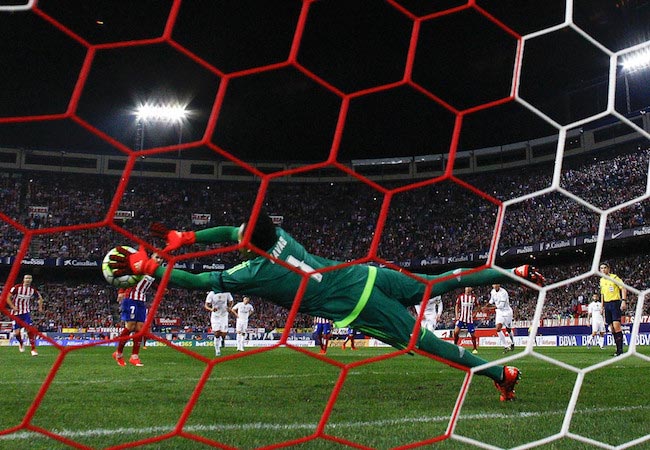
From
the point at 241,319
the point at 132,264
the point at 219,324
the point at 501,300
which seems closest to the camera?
the point at 132,264

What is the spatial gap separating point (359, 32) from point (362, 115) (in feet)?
18.2

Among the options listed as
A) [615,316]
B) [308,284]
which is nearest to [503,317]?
[615,316]

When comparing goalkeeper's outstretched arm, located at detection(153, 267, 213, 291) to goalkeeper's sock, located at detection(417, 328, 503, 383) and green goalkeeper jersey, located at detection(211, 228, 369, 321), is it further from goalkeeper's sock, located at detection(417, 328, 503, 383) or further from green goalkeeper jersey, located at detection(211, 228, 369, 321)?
goalkeeper's sock, located at detection(417, 328, 503, 383)

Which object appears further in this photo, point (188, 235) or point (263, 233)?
point (263, 233)

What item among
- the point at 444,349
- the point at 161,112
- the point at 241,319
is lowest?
the point at 241,319

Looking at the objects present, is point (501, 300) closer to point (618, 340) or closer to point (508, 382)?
point (618, 340)

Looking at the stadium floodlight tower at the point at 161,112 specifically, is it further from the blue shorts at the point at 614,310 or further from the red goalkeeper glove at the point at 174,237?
the red goalkeeper glove at the point at 174,237

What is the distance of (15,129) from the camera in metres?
28.6

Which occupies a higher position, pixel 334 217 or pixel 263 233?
pixel 334 217

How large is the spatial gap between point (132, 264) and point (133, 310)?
6.57 m

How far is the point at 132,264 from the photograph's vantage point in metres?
2.87

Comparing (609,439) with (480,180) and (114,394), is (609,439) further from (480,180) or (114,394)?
(480,180)

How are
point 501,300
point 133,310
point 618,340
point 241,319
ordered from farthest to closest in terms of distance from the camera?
point 241,319, point 501,300, point 618,340, point 133,310

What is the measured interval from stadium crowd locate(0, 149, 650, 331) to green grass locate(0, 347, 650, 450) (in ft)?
46.8
